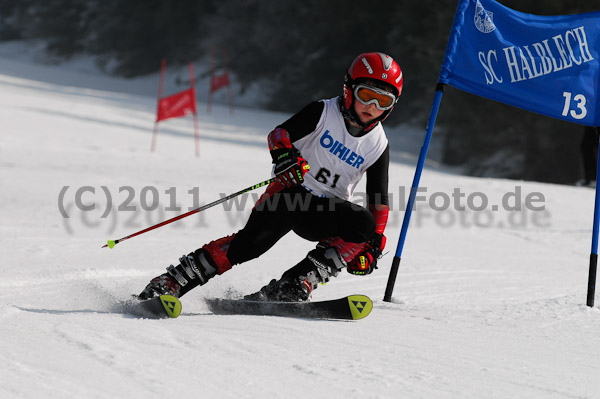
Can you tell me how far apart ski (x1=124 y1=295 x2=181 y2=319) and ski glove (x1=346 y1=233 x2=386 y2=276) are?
1007 millimetres

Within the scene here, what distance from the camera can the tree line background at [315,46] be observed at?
698 inches

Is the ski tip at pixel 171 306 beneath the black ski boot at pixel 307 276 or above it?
beneath

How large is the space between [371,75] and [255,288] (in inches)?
68.0

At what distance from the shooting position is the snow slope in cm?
258

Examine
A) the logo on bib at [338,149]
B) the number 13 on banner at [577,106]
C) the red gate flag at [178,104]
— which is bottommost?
the logo on bib at [338,149]

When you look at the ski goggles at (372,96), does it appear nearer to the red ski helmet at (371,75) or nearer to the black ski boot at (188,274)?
the red ski helmet at (371,75)

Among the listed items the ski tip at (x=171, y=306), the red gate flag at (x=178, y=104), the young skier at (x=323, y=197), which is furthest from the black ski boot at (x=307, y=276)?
the red gate flag at (x=178, y=104)

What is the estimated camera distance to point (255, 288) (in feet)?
15.7

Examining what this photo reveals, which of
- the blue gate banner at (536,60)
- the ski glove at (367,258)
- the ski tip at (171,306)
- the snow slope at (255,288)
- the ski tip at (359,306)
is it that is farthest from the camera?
the blue gate banner at (536,60)

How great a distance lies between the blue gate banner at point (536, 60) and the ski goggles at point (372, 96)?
800 millimetres

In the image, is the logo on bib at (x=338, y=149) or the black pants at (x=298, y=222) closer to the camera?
the black pants at (x=298, y=222)

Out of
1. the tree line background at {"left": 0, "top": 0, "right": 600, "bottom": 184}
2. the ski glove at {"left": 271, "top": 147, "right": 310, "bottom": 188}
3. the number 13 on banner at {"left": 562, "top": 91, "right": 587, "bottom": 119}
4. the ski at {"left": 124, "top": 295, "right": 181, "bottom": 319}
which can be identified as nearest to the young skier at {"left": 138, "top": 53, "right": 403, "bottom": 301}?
the ski glove at {"left": 271, "top": 147, "right": 310, "bottom": 188}

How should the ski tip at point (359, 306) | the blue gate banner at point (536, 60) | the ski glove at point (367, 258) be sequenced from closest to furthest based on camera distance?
1. the ski tip at point (359, 306)
2. the ski glove at point (367, 258)
3. the blue gate banner at point (536, 60)

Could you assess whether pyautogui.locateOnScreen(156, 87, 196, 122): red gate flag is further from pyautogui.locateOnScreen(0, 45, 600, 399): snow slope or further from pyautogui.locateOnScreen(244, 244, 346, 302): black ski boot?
pyautogui.locateOnScreen(244, 244, 346, 302): black ski boot
